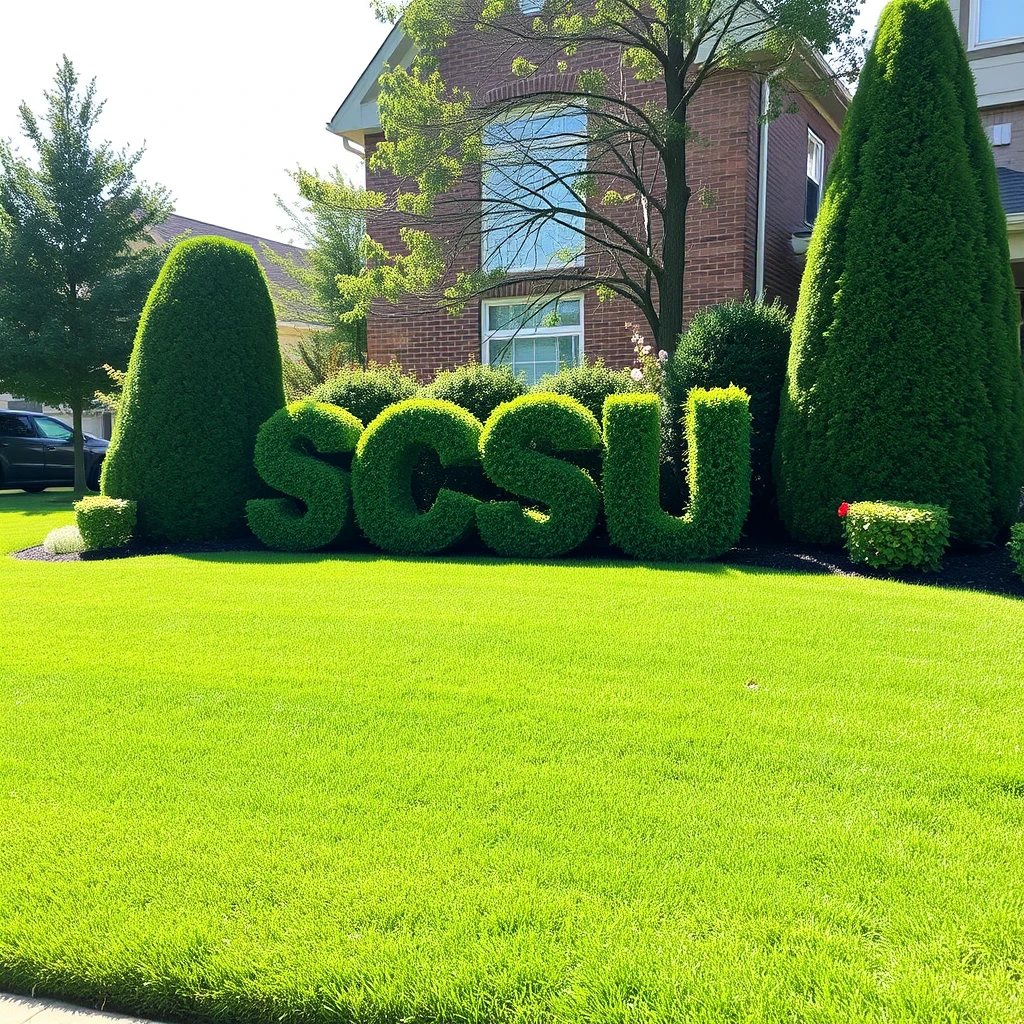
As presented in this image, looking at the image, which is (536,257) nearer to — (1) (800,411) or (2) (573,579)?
(1) (800,411)

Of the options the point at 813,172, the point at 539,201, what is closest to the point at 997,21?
the point at 813,172

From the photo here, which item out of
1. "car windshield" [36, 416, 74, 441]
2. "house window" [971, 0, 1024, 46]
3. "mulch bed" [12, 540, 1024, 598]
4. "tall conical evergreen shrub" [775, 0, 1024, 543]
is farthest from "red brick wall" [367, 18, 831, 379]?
"car windshield" [36, 416, 74, 441]

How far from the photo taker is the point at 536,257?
1273 cm

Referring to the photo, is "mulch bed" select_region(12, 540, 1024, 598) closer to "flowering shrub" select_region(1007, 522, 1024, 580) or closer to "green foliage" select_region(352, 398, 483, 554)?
"flowering shrub" select_region(1007, 522, 1024, 580)

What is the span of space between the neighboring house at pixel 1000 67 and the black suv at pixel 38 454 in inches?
715

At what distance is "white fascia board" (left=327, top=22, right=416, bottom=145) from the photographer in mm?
13851

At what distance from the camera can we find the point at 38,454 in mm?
18078

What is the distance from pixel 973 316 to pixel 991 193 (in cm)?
126

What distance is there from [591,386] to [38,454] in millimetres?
14660

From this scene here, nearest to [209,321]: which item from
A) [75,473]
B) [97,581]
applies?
[97,581]

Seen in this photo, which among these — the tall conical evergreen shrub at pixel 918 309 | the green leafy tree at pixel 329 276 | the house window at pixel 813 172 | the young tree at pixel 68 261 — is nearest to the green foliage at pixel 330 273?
the green leafy tree at pixel 329 276

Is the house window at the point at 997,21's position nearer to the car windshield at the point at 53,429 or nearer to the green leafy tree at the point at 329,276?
the green leafy tree at the point at 329,276

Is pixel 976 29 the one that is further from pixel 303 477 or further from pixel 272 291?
pixel 272 291

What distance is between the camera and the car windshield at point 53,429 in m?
18.2
